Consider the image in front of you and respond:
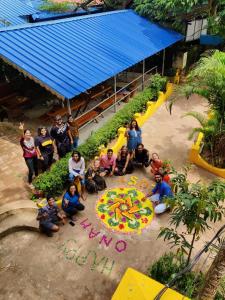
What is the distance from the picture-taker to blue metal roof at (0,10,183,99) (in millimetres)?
8516

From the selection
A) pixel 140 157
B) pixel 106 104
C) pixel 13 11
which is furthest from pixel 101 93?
pixel 13 11

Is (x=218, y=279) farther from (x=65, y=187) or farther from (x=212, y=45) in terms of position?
(x=212, y=45)

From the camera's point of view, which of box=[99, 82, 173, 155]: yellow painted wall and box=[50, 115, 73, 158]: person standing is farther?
box=[99, 82, 173, 155]: yellow painted wall

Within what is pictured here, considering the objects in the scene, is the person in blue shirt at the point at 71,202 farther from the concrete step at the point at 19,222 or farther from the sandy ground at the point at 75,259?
the concrete step at the point at 19,222

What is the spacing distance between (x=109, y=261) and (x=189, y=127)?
276 inches

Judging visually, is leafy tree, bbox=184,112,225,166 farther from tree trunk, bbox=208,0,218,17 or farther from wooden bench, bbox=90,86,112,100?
tree trunk, bbox=208,0,218,17

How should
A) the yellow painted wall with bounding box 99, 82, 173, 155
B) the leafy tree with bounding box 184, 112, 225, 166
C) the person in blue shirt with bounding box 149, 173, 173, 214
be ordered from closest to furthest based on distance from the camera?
1. the person in blue shirt with bounding box 149, 173, 173, 214
2. the leafy tree with bounding box 184, 112, 225, 166
3. the yellow painted wall with bounding box 99, 82, 173, 155

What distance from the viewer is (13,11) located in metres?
15.2

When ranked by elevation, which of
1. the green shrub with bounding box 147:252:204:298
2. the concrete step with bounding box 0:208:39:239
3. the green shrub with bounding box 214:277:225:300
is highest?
the green shrub with bounding box 214:277:225:300

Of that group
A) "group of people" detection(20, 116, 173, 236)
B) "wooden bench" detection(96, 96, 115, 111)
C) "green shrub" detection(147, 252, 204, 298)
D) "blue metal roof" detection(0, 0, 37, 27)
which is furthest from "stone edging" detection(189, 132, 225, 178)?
"blue metal roof" detection(0, 0, 37, 27)

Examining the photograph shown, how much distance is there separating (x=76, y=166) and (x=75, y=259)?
2.43m

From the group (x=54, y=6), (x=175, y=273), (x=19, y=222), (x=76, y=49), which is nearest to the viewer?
(x=175, y=273)

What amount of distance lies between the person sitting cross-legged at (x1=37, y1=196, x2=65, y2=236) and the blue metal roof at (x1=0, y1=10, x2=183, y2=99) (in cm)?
309

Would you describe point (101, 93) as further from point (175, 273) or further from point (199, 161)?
point (175, 273)
